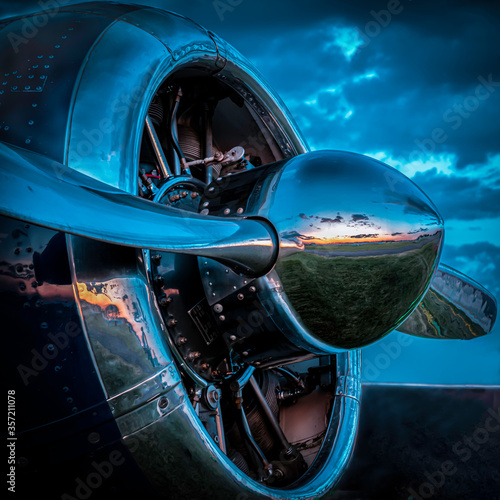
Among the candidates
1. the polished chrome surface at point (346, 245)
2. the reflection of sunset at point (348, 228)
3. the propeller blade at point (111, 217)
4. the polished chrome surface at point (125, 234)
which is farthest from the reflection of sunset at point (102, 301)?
the reflection of sunset at point (348, 228)

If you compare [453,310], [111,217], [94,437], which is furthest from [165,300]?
[453,310]

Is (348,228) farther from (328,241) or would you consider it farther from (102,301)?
(102,301)

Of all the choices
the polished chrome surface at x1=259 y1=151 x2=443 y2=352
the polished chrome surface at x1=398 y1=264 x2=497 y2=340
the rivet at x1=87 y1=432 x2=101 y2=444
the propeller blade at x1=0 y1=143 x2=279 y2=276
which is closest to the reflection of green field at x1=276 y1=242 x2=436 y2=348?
the polished chrome surface at x1=259 y1=151 x2=443 y2=352

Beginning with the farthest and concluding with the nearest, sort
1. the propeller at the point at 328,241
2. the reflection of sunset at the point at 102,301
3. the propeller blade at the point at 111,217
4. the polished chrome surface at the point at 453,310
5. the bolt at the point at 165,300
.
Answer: the polished chrome surface at the point at 453,310 < the bolt at the point at 165,300 < the propeller at the point at 328,241 < the reflection of sunset at the point at 102,301 < the propeller blade at the point at 111,217

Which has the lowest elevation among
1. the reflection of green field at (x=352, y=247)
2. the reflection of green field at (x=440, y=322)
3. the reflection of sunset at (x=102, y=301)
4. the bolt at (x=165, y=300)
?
the reflection of green field at (x=440, y=322)

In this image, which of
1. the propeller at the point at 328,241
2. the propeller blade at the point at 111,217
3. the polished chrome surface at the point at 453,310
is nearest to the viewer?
the propeller blade at the point at 111,217

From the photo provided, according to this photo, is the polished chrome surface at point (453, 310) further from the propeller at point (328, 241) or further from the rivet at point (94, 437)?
the rivet at point (94, 437)

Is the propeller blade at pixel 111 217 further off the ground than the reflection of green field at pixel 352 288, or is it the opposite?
the propeller blade at pixel 111 217
